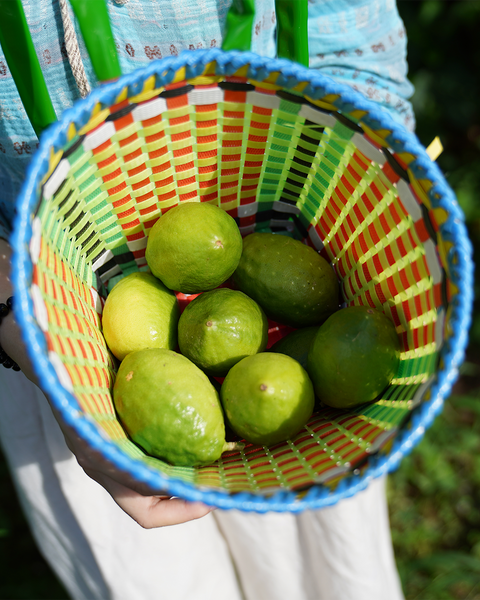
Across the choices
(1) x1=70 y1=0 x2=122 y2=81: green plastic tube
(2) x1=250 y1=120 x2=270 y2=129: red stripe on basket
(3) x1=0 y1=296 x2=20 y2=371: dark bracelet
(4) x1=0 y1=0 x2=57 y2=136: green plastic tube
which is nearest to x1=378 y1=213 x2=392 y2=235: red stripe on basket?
(2) x1=250 y1=120 x2=270 y2=129: red stripe on basket

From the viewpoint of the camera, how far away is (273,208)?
1.32m

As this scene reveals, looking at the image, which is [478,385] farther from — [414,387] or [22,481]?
[22,481]

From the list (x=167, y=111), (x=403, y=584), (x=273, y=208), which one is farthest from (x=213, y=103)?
(x=403, y=584)

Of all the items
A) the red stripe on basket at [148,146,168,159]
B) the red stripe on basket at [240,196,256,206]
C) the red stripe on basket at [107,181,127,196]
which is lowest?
the red stripe on basket at [240,196,256,206]

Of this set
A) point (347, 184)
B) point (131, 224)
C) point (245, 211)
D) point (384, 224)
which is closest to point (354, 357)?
point (384, 224)

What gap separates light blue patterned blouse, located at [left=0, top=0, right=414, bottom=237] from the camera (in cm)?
106

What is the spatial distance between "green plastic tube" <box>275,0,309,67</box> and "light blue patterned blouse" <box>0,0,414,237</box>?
0.14m

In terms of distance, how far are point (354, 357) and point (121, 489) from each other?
62cm

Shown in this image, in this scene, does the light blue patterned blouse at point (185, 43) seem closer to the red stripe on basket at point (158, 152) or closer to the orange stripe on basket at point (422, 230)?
the red stripe on basket at point (158, 152)

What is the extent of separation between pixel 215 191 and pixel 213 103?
290 mm

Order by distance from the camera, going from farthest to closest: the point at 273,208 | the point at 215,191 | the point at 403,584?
the point at 403,584 → the point at 273,208 → the point at 215,191

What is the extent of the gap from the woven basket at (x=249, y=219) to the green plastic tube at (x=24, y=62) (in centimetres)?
20

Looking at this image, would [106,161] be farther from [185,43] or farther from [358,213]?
[358,213]

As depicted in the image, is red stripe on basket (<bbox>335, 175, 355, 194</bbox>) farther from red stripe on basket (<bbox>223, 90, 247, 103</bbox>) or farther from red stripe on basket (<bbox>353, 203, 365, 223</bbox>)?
red stripe on basket (<bbox>223, 90, 247, 103</bbox>)
